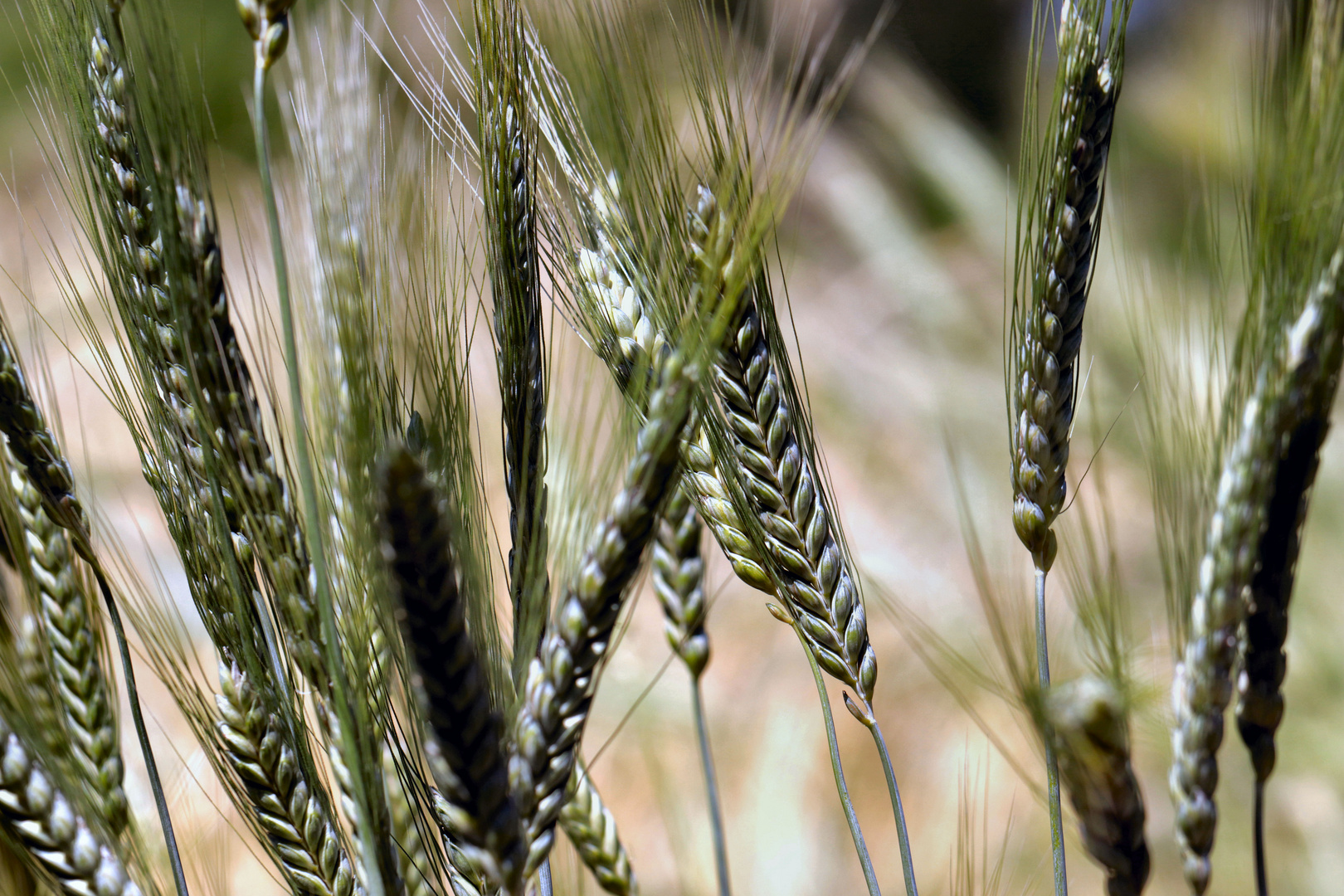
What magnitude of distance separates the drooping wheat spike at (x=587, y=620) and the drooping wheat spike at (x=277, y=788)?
5.1 inches

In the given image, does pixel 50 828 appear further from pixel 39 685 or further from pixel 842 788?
pixel 842 788

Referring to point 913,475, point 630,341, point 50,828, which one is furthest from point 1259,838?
point 913,475

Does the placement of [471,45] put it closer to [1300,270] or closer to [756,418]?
[756,418]

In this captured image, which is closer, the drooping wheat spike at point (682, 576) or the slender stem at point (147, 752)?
the slender stem at point (147, 752)

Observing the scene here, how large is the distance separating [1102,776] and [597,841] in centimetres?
35

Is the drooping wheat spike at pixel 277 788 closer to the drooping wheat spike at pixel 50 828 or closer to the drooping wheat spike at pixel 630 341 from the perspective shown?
the drooping wheat spike at pixel 50 828

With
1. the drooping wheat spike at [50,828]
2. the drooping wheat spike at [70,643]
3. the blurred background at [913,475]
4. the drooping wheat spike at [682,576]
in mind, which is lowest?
the drooping wheat spike at [50,828]

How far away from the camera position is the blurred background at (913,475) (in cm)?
134

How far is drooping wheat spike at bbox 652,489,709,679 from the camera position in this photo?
0.55 metres

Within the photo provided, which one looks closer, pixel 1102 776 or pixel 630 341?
pixel 1102 776

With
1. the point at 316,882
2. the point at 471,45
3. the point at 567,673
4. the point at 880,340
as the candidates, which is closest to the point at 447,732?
the point at 567,673

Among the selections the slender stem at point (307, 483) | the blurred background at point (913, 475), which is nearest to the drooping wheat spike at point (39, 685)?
the slender stem at point (307, 483)

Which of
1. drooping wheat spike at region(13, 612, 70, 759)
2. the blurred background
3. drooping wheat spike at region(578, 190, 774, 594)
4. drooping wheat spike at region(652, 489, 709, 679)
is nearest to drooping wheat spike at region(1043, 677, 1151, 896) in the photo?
drooping wheat spike at region(578, 190, 774, 594)

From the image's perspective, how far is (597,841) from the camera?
0.53 m
